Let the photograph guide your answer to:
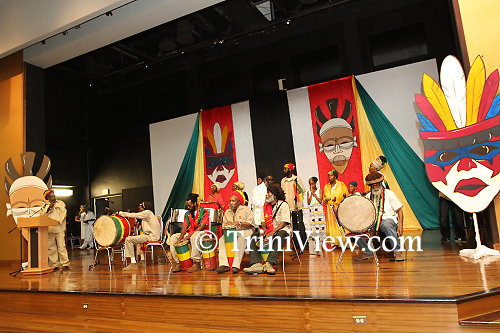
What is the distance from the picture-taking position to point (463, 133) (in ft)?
14.6

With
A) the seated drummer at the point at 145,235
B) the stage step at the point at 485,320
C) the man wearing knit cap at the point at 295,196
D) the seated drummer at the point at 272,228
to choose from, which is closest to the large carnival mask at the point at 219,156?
the man wearing knit cap at the point at 295,196

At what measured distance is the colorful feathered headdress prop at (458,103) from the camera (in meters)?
4.32

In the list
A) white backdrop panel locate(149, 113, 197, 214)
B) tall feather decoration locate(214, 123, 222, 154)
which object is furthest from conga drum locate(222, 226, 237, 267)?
white backdrop panel locate(149, 113, 197, 214)

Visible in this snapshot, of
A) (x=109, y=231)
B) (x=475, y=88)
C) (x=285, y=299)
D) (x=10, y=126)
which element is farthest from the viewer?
(x=10, y=126)

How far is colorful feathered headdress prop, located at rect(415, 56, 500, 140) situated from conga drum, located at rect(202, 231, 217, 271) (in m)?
3.14

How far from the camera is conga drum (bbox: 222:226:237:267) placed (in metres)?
4.55

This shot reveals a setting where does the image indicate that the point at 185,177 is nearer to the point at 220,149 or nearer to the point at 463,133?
the point at 220,149

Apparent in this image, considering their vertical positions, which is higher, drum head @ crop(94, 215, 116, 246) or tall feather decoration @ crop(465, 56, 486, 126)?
tall feather decoration @ crop(465, 56, 486, 126)

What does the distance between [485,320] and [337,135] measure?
6.08 m

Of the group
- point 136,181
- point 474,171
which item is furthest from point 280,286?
point 136,181

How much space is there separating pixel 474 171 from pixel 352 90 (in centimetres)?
439

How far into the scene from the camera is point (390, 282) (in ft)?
10.5

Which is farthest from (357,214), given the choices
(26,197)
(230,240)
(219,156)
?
(219,156)

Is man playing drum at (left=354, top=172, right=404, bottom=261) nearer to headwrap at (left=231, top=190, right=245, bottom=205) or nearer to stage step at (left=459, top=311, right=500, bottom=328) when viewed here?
headwrap at (left=231, top=190, right=245, bottom=205)
